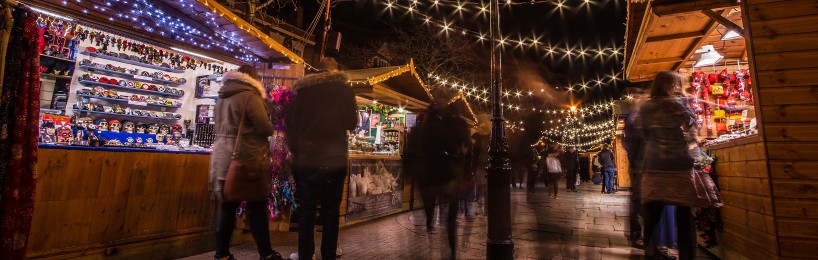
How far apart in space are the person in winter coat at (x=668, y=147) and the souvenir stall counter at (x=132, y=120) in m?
4.47

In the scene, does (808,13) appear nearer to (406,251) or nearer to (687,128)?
(687,128)

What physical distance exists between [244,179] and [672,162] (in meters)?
3.82

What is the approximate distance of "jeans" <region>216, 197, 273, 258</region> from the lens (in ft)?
11.0

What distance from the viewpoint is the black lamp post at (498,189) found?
4141 millimetres

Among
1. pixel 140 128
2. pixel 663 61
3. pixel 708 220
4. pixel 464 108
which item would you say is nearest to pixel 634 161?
pixel 708 220

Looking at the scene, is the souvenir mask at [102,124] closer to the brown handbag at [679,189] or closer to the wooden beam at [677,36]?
the brown handbag at [679,189]

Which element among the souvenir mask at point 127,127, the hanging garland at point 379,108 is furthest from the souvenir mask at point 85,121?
the hanging garland at point 379,108

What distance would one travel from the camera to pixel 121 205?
382cm

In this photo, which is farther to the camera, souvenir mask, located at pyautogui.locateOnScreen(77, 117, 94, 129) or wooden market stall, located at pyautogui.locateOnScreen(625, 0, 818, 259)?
souvenir mask, located at pyautogui.locateOnScreen(77, 117, 94, 129)

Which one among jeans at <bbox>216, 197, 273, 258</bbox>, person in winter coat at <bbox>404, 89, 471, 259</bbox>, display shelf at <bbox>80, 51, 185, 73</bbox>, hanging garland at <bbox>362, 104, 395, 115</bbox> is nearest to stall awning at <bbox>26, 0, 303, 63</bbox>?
display shelf at <bbox>80, 51, 185, 73</bbox>

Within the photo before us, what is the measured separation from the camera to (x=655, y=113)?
352 centimetres

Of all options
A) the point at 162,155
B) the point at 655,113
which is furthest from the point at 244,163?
the point at 655,113

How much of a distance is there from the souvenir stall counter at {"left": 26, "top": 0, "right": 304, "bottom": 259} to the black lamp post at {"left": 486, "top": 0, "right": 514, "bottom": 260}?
3.05 m

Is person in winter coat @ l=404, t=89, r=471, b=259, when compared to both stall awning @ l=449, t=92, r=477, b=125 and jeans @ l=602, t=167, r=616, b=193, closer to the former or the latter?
stall awning @ l=449, t=92, r=477, b=125
